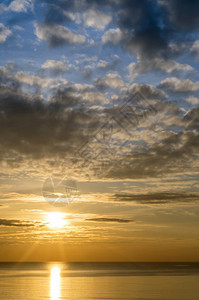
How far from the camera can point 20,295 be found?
172 ft

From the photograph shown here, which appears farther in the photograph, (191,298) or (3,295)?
(3,295)

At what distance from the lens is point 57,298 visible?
49094mm

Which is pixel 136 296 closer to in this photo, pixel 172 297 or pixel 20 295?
pixel 172 297

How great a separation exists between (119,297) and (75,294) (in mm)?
8178

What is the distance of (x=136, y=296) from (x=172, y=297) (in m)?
4.90

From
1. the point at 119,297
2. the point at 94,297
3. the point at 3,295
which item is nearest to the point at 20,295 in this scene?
the point at 3,295

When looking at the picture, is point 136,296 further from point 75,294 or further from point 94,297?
point 75,294

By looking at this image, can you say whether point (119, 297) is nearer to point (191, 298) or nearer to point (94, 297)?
point (94, 297)

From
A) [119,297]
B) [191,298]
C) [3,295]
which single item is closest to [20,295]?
[3,295]

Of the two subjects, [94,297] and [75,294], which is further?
[75,294]

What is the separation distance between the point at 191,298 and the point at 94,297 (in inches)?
513

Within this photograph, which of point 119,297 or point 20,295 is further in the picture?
point 20,295

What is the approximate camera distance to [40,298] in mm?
49594

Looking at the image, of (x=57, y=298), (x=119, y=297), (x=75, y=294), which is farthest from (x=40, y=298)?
(x=119, y=297)
